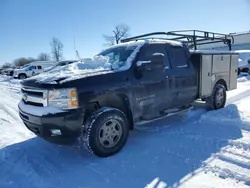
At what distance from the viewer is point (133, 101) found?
4.14 metres

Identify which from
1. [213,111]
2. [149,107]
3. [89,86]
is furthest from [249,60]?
[89,86]

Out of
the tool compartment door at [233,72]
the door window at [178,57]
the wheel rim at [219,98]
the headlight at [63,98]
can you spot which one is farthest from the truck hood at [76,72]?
the tool compartment door at [233,72]

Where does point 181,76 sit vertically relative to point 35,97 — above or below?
above

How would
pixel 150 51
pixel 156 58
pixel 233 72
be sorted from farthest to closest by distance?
1. pixel 233 72
2. pixel 150 51
3. pixel 156 58

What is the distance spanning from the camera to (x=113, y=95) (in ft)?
12.9

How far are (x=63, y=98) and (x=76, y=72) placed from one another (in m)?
0.62

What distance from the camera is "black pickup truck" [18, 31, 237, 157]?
339cm

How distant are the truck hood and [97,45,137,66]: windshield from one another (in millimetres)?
226

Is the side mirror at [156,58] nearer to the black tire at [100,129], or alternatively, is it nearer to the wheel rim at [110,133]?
the black tire at [100,129]

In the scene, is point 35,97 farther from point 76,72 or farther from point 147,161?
point 147,161

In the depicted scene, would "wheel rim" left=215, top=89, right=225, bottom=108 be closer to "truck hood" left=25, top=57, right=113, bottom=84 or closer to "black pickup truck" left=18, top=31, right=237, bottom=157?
"black pickup truck" left=18, top=31, right=237, bottom=157

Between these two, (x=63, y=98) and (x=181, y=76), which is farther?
(x=181, y=76)

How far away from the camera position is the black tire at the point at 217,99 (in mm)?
6402

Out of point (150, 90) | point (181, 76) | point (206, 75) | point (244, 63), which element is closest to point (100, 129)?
point (150, 90)
